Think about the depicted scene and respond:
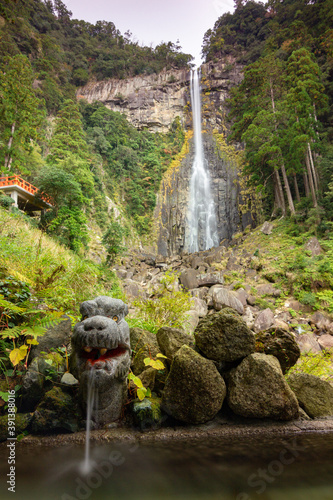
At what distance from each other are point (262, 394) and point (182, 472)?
1112 millimetres

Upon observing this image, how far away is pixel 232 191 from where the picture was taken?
2634 cm

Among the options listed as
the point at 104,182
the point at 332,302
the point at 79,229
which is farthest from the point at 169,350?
the point at 104,182

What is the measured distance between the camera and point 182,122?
32688 mm

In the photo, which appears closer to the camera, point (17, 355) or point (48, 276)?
point (17, 355)

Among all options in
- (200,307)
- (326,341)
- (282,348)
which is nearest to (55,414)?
(282,348)

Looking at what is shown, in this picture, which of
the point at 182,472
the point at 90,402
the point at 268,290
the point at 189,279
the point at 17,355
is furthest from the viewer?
the point at 189,279

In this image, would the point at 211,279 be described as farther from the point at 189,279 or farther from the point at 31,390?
the point at 31,390

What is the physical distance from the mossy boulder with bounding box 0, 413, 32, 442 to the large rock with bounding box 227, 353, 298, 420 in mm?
1930

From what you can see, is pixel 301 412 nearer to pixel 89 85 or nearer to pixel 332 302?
pixel 332 302

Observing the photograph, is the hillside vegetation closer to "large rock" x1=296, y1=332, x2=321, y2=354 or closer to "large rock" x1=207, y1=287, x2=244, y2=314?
"large rock" x1=207, y1=287, x2=244, y2=314

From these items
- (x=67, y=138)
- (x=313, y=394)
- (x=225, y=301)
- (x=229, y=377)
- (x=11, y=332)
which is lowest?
(x=313, y=394)

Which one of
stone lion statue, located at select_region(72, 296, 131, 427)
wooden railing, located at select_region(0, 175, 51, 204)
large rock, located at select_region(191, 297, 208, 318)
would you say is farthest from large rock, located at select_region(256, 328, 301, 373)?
wooden railing, located at select_region(0, 175, 51, 204)

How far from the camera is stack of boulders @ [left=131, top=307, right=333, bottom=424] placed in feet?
7.62

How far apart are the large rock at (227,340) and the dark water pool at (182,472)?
735 mm
